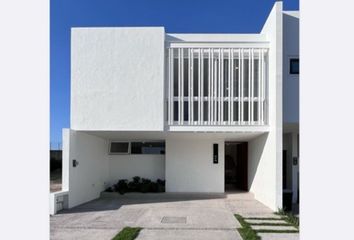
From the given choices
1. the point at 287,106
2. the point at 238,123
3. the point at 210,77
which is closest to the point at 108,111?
the point at 210,77

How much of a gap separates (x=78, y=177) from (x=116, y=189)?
287cm

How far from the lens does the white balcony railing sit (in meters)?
9.90

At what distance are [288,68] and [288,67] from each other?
0.11 ft

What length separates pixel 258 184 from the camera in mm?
11070

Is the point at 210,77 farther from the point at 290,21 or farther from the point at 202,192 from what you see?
the point at 202,192

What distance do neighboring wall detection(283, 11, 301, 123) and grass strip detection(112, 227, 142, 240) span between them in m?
6.17

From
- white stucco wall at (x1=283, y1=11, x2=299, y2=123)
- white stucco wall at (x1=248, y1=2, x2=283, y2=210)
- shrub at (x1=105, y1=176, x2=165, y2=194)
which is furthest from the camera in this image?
shrub at (x1=105, y1=176, x2=165, y2=194)

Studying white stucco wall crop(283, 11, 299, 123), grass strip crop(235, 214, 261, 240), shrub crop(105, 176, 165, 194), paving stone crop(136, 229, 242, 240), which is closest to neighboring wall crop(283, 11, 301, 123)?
white stucco wall crop(283, 11, 299, 123)

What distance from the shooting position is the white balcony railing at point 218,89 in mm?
9898

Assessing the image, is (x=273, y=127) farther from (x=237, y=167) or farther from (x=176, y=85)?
(x=237, y=167)

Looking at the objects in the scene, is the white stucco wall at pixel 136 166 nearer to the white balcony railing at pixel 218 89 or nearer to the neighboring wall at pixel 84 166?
the neighboring wall at pixel 84 166

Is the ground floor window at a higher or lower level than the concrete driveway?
higher

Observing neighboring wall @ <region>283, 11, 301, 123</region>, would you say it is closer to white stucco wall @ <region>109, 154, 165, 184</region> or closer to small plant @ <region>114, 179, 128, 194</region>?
white stucco wall @ <region>109, 154, 165, 184</region>

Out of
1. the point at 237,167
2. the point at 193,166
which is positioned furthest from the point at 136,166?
the point at 237,167
